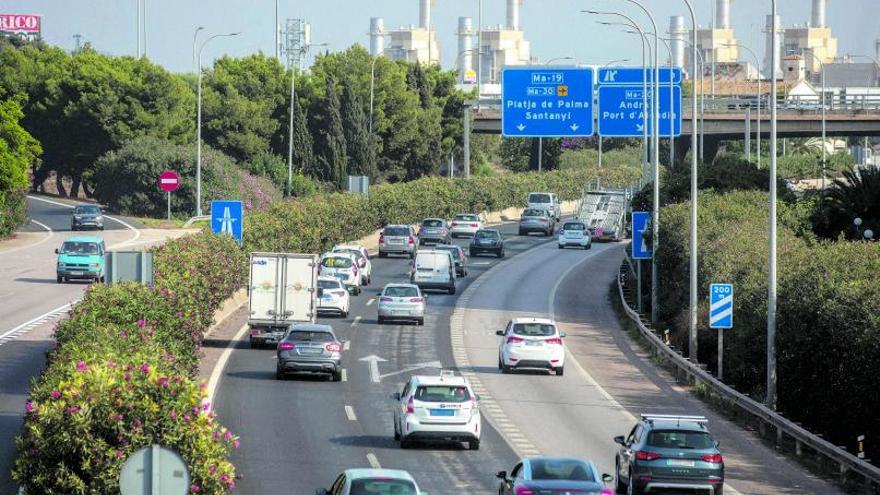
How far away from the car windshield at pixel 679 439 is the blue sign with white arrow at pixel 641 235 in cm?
3015

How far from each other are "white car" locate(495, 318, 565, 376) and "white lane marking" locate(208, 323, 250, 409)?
7.75m

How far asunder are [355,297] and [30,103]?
61939 millimetres

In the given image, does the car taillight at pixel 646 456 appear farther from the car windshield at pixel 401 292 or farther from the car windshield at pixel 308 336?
the car windshield at pixel 401 292

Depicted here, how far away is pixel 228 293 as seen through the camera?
54281mm

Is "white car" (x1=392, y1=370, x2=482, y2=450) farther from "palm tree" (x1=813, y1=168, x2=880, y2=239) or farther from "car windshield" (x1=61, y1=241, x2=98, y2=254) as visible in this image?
"car windshield" (x1=61, y1=241, x2=98, y2=254)

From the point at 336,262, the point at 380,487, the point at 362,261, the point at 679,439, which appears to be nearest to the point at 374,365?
the point at 336,262

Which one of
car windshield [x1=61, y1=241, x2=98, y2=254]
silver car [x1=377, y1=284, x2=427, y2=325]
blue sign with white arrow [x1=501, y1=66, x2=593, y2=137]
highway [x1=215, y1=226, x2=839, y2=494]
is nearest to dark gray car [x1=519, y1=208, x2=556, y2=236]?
blue sign with white arrow [x1=501, y1=66, x2=593, y2=137]

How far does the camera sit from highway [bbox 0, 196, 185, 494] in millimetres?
36594

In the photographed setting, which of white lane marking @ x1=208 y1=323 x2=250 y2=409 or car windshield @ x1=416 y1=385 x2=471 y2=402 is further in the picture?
white lane marking @ x1=208 y1=323 x2=250 y2=409

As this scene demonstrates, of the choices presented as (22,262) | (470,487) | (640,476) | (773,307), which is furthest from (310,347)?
(22,262)

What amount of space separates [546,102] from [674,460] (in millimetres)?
52787

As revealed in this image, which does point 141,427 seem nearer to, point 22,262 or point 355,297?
point 355,297

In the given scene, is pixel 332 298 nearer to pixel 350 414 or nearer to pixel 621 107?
pixel 350 414

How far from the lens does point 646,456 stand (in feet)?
84.9
